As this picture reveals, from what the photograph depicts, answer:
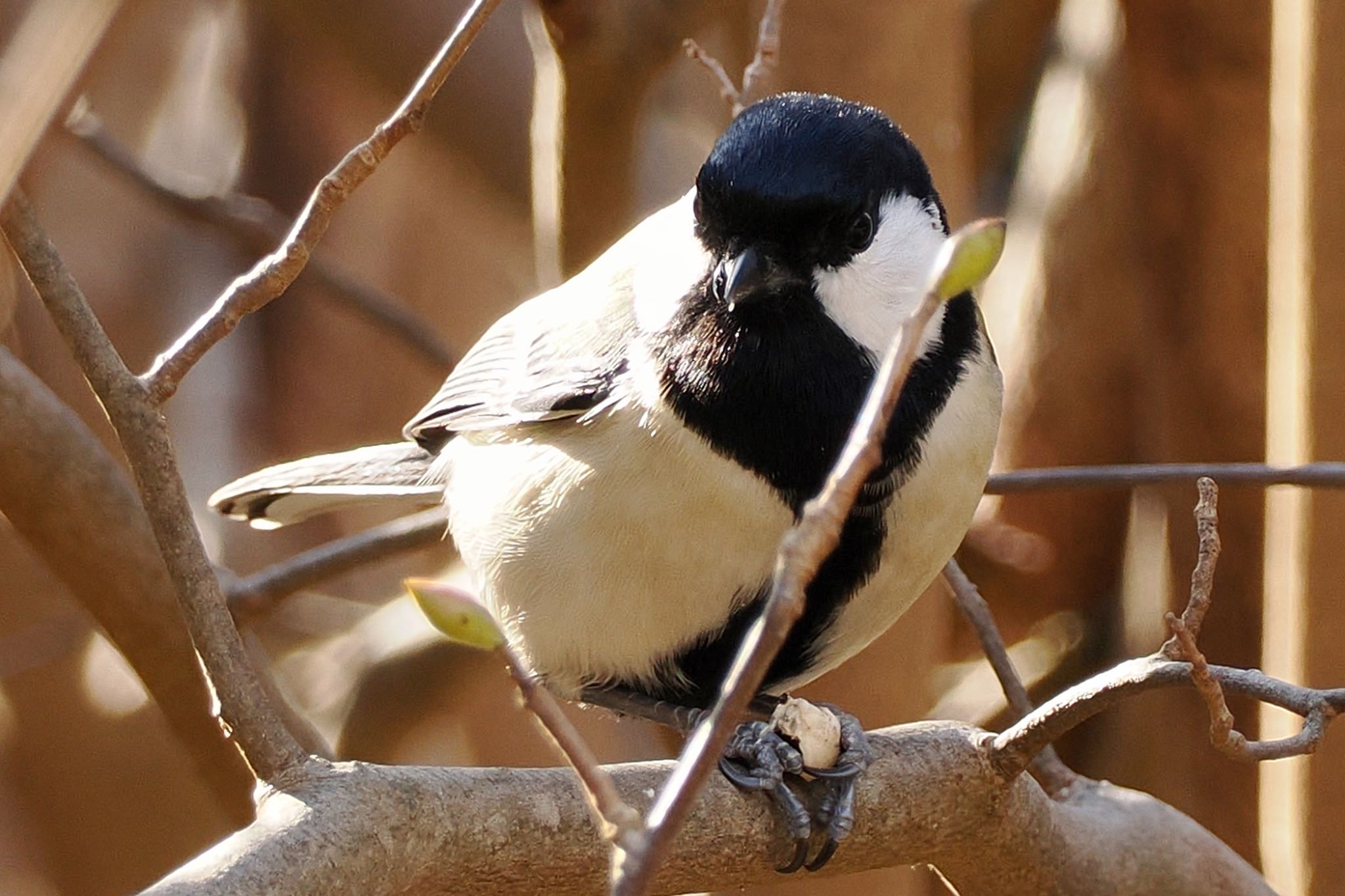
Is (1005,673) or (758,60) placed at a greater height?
(758,60)

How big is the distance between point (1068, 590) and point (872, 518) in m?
2.16

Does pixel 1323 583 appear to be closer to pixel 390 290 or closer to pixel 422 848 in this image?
pixel 422 848

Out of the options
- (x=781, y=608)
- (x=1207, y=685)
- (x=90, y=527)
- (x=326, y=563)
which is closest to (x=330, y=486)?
(x=326, y=563)

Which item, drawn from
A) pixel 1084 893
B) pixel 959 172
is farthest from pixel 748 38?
pixel 1084 893

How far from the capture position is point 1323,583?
262 centimetres

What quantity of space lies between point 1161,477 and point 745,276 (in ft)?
2.43

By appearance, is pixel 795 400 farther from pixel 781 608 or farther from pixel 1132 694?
pixel 781 608

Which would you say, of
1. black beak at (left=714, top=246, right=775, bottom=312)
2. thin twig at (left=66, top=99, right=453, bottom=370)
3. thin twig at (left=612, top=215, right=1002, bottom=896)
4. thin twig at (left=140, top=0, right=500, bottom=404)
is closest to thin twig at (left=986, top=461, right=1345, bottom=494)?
black beak at (left=714, top=246, right=775, bottom=312)

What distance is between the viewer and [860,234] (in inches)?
70.9

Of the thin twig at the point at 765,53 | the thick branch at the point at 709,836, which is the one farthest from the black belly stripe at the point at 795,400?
the thin twig at the point at 765,53

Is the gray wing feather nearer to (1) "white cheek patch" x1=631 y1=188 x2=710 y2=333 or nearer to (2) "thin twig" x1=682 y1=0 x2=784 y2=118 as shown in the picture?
(1) "white cheek patch" x1=631 y1=188 x2=710 y2=333

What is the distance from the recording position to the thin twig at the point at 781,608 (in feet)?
2.40

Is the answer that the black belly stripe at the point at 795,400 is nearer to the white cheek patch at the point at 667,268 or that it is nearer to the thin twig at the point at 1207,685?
the white cheek patch at the point at 667,268

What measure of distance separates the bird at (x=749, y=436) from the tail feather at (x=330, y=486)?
18.2 inches
